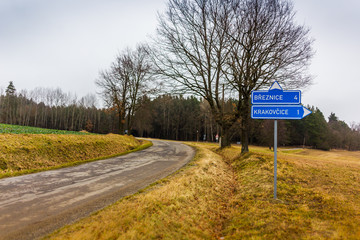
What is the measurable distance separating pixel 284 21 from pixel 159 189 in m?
13.2

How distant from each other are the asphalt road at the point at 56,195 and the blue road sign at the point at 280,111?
15.2 ft

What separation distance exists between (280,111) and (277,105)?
0.21 m

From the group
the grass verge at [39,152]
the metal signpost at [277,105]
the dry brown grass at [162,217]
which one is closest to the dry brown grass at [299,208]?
the dry brown grass at [162,217]

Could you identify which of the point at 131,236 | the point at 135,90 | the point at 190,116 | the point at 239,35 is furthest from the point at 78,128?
the point at 131,236

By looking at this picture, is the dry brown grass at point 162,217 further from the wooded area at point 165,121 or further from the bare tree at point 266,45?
the wooded area at point 165,121

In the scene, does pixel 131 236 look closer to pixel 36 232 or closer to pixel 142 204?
pixel 142 204

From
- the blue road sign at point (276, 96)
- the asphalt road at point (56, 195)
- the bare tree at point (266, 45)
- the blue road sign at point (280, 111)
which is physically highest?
the bare tree at point (266, 45)

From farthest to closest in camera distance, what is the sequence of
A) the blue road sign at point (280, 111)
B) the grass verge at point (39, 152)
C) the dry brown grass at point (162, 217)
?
the grass verge at point (39, 152) → the blue road sign at point (280, 111) → the dry brown grass at point (162, 217)

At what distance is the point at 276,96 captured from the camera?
5566 millimetres

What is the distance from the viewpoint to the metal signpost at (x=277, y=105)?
17.4 ft

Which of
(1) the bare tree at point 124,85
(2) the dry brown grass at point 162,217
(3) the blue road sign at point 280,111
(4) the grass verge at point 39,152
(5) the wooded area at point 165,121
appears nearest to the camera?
(2) the dry brown grass at point 162,217

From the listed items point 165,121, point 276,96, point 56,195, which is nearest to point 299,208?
point 276,96

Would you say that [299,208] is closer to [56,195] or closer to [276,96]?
[276,96]

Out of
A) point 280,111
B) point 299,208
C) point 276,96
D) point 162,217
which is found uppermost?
point 276,96
